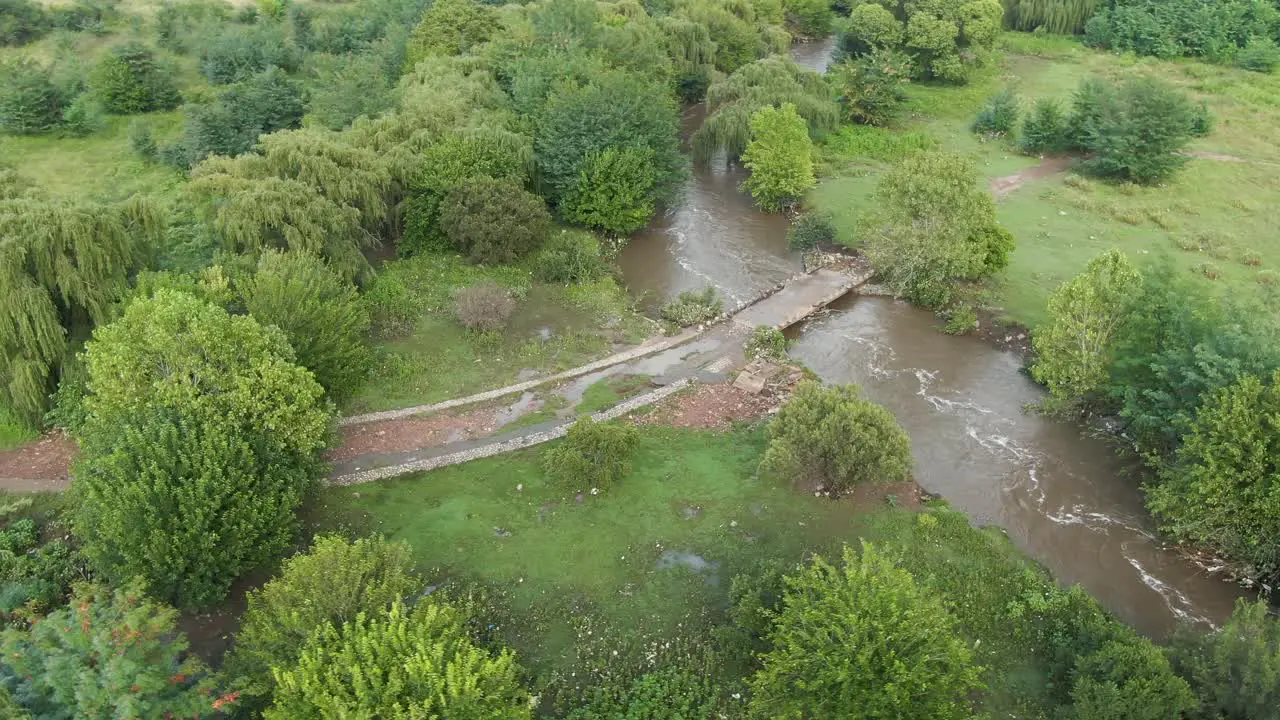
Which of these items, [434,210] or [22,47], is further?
[22,47]

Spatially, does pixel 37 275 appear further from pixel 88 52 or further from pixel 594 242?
pixel 88 52

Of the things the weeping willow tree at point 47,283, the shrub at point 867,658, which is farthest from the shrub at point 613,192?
the shrub at point 867,658

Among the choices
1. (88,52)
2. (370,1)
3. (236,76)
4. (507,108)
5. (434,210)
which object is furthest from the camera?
(370,1)

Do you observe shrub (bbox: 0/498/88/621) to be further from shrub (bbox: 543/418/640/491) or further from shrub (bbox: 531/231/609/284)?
Answer: shrub (bbox: 531/231/609/284)

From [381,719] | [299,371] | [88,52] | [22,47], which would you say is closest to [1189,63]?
[299,371]

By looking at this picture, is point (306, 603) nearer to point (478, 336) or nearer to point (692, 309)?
point (478, 336)

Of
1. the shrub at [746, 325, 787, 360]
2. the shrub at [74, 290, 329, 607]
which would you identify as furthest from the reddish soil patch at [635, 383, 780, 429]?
the shrub at [74, 290, 329, 607]
